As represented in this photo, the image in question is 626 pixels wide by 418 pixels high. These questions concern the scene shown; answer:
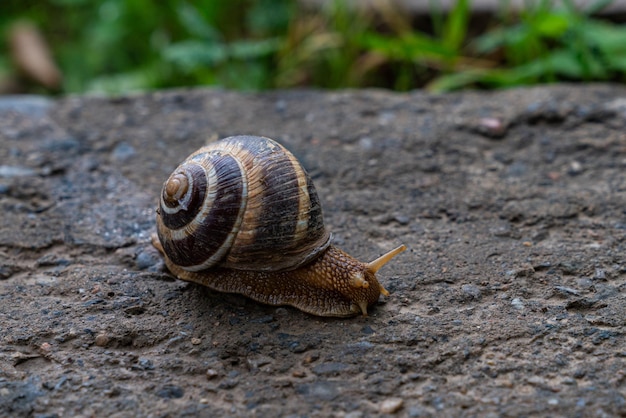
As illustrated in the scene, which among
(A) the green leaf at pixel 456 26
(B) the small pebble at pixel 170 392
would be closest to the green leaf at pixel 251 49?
(A) the green leaf at pixel 456 26

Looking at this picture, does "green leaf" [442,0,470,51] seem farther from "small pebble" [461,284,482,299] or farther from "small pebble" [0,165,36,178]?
"small pebble" [0,165,36,178]

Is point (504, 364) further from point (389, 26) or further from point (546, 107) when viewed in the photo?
point (389, 26)

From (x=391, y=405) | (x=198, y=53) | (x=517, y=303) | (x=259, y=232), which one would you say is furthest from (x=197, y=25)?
(x=391, y=405)

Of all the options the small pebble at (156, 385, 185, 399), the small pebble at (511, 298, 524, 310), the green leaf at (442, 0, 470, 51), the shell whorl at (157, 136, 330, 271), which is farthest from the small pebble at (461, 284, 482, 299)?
the green leaf at (442, 0, 470, 51)

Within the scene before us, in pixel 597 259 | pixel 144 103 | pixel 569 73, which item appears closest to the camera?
pixel 597 259

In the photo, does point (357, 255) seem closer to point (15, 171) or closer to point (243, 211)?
point (243, 211)

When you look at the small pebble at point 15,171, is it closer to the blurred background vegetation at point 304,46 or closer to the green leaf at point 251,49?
the blurred background vegetation at point 304,46

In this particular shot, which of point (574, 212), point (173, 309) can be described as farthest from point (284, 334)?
point (574, 212)
